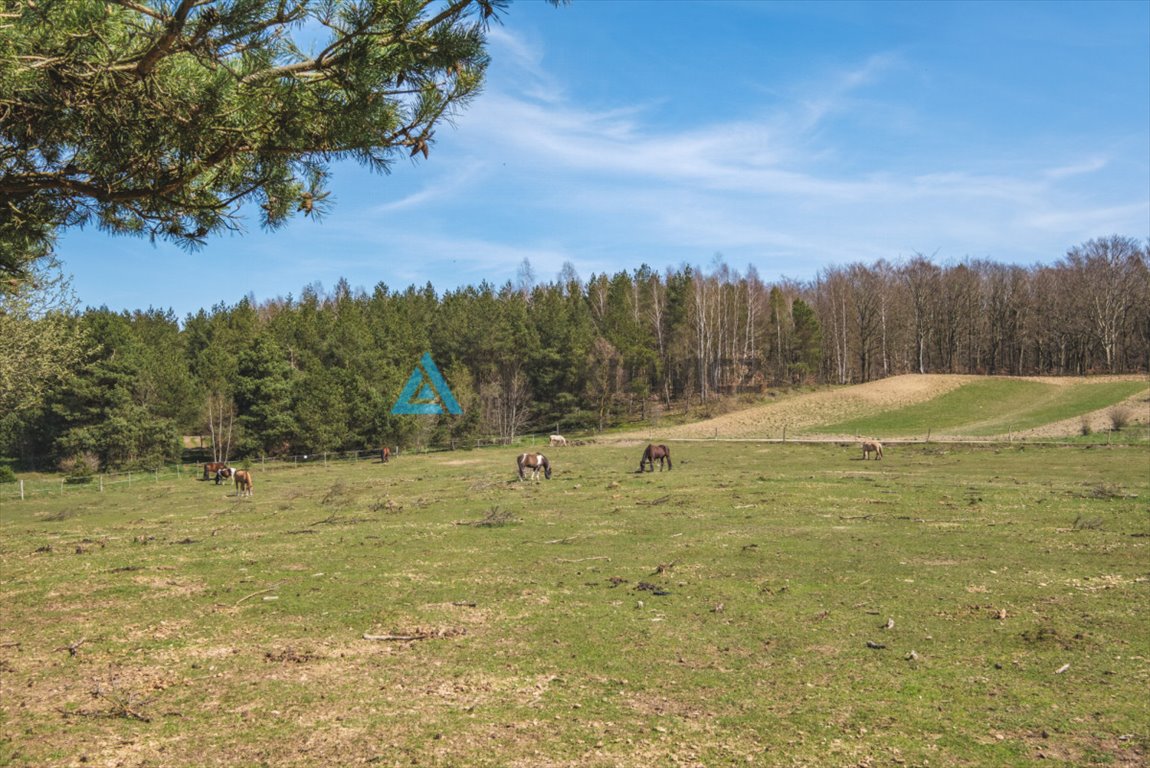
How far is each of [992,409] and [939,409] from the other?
4.21 metres

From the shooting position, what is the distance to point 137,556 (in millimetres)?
13820

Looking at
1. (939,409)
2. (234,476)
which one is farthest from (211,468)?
(939,409)

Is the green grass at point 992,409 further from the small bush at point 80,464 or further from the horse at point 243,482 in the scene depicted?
the small bush at point 80,464

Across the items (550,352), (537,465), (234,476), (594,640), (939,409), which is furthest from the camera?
(550,352)

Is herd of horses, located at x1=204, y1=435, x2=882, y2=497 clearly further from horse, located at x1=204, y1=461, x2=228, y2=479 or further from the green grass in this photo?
the green grass

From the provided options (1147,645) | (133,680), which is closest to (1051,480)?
(1147,645)

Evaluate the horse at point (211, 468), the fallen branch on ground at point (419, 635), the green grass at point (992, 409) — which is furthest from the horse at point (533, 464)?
the green grass at point (992, 409)

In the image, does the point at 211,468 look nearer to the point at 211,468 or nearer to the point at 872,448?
the point at 211,468

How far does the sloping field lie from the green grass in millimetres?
69

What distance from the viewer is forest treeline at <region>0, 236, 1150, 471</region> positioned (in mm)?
54688

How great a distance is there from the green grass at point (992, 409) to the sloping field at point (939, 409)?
7cm

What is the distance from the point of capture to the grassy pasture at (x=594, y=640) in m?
5.62

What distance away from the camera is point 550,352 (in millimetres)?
73750

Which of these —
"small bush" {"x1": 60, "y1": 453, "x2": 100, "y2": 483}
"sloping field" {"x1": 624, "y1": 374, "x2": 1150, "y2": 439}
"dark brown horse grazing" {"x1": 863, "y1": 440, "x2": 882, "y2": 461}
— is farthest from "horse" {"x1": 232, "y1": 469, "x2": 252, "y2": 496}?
"sloping field" {"x1": 624, "y1": 374, "x2": 1150, "y2": 439}
